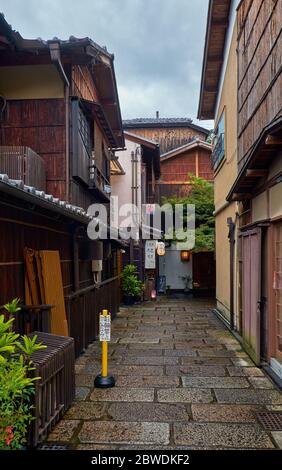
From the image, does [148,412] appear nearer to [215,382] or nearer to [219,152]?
[215,382]

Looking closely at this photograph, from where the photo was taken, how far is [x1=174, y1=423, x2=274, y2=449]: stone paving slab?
13.8 feet

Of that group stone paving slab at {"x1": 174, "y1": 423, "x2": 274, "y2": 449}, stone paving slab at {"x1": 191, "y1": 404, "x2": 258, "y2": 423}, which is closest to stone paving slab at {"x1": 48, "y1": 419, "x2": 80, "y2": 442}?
stone paving slab at {"x1": 174, "y1": 423, "x2": 274, "y2": 449}

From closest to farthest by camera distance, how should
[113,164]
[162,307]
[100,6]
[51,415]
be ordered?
[51,415] < [100,6] < [162,307] < [113,164]

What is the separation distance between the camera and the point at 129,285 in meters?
17.1

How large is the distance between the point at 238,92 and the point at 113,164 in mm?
9654

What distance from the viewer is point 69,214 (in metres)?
6.75

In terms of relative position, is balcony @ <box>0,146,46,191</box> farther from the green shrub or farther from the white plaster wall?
the white plaster wall

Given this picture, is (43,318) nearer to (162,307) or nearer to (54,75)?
(54,75)

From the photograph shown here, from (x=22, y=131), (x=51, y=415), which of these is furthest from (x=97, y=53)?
(x=51, y=415)

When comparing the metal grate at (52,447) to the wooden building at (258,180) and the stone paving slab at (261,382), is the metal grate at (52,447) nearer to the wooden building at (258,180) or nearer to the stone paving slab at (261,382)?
the stone paving slab at (261,382)

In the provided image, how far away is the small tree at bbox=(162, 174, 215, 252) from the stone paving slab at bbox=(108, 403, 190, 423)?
1371 centimetres

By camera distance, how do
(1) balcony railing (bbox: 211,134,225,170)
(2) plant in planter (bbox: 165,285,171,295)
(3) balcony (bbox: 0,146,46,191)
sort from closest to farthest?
(3) balcony (bbox: 0,146,46,191) < (1) balcony railing (bbox: 211,134,225,170) < (2) plant in planter (bbox: 165,285,171,295)

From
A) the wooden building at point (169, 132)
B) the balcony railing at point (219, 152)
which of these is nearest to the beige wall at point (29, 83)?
the balcony railing at point (219, 152)

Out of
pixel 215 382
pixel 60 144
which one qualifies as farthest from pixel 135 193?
pixel 215 382
